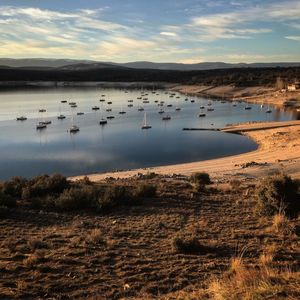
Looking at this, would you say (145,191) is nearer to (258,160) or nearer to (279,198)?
(279,198)

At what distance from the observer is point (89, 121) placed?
8131 centimetres

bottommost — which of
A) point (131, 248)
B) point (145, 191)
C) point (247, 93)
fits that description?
point (145, 191)

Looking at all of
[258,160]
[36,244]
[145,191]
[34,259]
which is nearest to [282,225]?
[145,191]

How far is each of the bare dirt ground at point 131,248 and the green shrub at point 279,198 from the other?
584mm

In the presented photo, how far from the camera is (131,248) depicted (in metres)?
11.9

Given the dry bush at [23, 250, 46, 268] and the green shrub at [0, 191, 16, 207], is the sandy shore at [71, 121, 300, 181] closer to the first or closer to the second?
the green shrub at [0, 191, 16, 207]

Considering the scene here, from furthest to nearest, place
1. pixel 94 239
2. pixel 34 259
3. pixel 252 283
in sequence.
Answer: pixel 94 239
pixel 34 259
pixel 252 283

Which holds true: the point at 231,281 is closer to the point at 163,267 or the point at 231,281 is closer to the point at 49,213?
the point at 163,267

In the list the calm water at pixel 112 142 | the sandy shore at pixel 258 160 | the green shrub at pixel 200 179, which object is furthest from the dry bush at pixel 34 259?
the calm water at pixel 112 142

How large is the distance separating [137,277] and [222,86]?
496ft

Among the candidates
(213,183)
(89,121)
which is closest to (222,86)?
(89,121)

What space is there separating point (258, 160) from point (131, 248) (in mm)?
27881

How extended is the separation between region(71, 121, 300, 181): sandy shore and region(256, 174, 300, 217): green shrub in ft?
30.8

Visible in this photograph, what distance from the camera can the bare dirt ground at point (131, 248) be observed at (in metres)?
8.97
